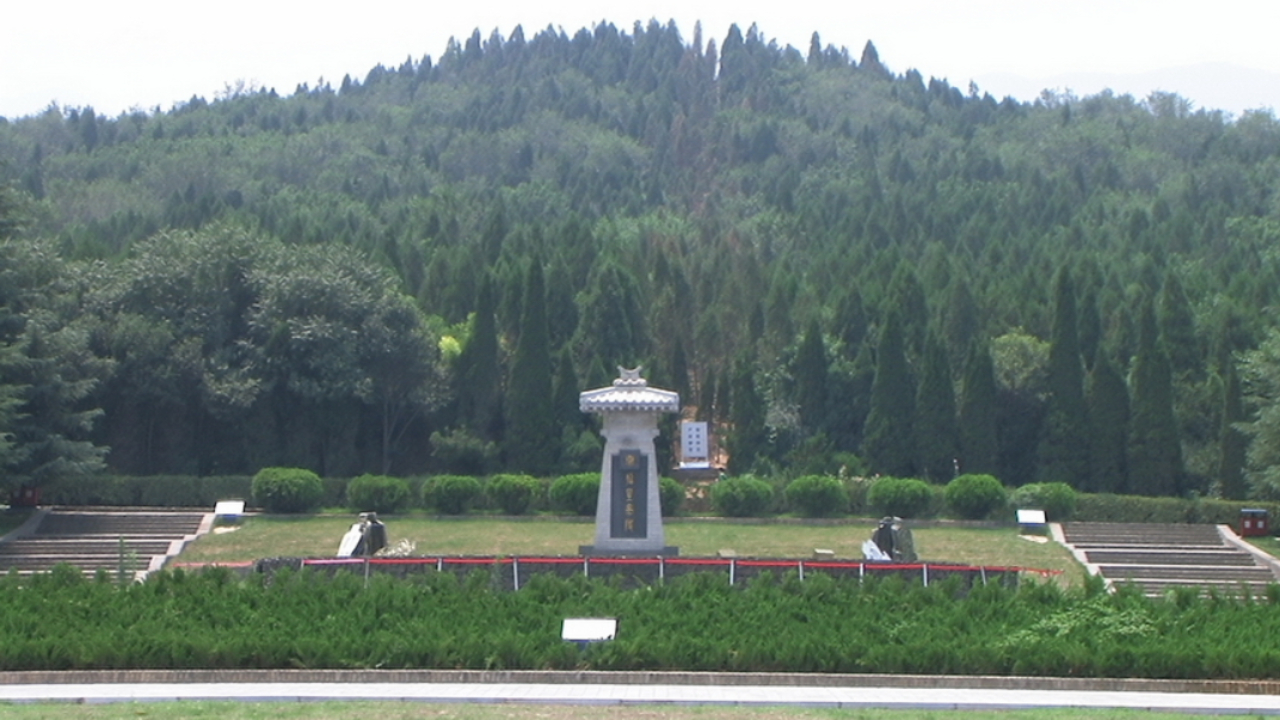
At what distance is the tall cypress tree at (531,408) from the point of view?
42.3 meters

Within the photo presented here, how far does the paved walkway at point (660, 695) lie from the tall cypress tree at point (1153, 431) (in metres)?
23.9

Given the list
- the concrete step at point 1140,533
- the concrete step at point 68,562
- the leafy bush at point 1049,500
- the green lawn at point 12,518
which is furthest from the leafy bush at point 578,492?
the green lawn at point 12,518

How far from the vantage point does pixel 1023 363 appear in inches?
1689

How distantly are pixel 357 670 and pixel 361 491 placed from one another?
1969 centimetres

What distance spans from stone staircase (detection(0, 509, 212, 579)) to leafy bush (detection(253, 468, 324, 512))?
1317mm

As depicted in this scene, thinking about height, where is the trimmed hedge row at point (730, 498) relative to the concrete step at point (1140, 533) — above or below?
above

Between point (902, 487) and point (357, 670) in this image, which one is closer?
point (357, 670)

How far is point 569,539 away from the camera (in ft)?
110

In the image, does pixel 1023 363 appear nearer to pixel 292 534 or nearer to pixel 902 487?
pixel 902 487

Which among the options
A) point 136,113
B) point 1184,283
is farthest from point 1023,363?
point 136,113

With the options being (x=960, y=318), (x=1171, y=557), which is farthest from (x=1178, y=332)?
(x=1171, y=557)

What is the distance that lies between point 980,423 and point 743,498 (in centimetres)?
757

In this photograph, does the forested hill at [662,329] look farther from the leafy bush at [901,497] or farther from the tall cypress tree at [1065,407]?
the leafy bush at [901,497]

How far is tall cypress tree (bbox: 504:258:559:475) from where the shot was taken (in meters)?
42.3
